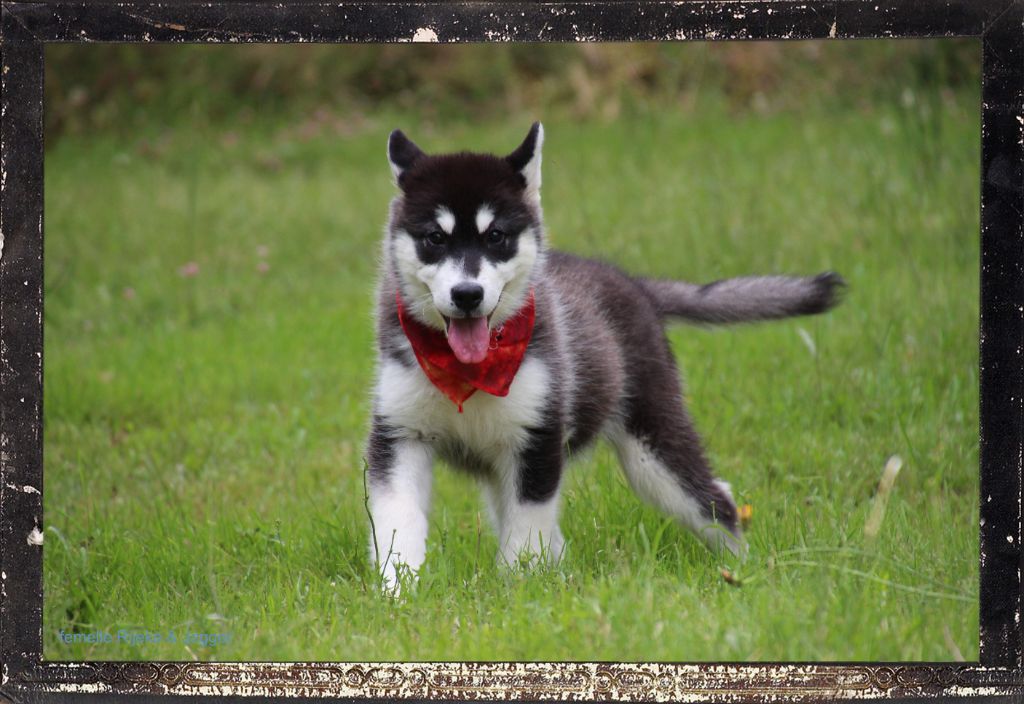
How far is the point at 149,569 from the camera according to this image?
15.2 feet

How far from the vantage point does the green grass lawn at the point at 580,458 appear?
369 centimetres

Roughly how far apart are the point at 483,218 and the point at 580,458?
4.13 feet

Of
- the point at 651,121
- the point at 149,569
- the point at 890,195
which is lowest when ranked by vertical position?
the point at 149,569

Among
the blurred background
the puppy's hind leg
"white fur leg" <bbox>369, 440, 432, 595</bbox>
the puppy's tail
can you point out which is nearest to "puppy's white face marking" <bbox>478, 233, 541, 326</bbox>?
"white fur leg" <bbox>369, 440, 432, 595</bbox>

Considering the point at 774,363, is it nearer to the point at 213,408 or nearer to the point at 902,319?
the point at 902,319

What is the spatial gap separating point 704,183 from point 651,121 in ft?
3.02

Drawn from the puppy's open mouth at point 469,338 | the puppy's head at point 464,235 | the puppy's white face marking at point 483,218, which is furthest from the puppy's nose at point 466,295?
the puppy's white face marking at point 483,218

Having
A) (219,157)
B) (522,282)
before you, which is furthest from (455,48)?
(522,282)

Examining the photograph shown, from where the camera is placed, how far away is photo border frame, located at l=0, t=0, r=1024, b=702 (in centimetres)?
318

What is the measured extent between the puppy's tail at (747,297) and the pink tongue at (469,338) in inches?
54.2

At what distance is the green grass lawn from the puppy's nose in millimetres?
924

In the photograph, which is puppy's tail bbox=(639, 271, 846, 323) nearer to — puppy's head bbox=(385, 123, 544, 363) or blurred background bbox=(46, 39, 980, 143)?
puppy's head bbox=(385, 123, 544, 363)

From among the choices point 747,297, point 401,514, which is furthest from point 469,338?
point 747,297

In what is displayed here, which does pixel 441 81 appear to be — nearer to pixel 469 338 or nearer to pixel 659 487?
pixel 659 487
